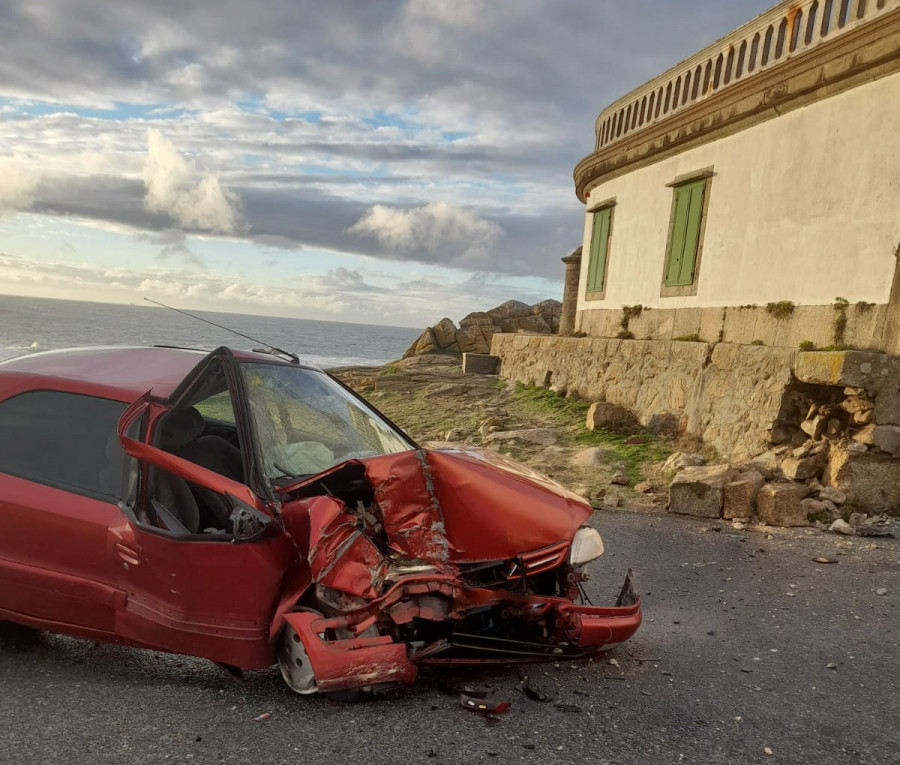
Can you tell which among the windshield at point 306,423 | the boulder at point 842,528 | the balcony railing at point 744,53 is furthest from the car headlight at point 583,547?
the balcony railing at point 744,53

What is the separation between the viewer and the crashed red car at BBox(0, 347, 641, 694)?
125 inches

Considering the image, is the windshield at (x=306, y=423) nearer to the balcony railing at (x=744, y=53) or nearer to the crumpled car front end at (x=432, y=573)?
the crumpled car front end at (x=432, y=573)

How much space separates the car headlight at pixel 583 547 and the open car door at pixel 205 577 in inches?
50.8

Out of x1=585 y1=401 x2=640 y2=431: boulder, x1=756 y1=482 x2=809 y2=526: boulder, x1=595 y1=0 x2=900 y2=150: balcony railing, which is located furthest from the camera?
x1=585 y1=401 x2=640 y2=431: boulder

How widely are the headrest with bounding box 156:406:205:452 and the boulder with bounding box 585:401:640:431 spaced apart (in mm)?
9269

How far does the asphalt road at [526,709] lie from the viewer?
291 cm

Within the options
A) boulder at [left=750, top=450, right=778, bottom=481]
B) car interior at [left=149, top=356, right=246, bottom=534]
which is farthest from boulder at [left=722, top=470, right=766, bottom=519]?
car interior at [left=149, top=356, right=246, bottom=534]

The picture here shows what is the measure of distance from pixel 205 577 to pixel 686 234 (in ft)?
34.7

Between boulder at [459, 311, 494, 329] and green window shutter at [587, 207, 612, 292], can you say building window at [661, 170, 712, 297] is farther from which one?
boulder at [459, 311, 494, 329]

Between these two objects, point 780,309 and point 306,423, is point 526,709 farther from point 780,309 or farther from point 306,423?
point 780,309

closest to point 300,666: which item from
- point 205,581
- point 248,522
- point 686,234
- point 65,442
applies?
point 205,581

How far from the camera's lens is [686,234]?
472 inches

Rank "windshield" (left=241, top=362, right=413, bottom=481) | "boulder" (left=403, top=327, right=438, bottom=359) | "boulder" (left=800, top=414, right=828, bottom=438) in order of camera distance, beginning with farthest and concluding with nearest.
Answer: "boulder" (left=403, top=327, right=438, bottom=359) → "boulder" (left=800, top=414, right=828, bottom=438) → "windshield" (left=241, top=362, right=413, bottom=481)

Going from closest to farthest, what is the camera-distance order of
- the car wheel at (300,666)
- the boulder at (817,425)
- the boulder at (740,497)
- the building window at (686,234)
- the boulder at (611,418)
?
the car wheel at (300,666) < the boulder at (740,497) < the boulder at (817,425) < the building window at (686,234) < the boulder at (611,418)
